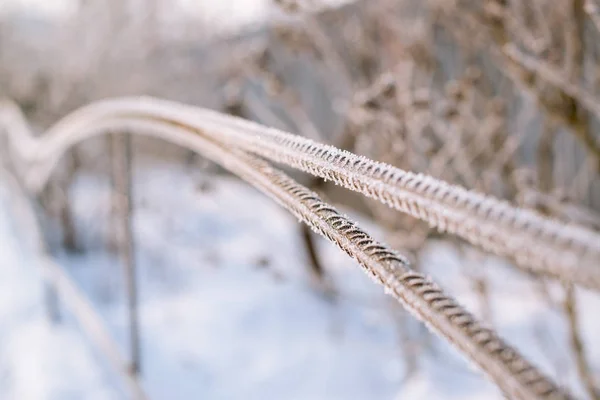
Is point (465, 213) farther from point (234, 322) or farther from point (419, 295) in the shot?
point (234, 322)

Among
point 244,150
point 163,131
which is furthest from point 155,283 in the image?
point 244,150

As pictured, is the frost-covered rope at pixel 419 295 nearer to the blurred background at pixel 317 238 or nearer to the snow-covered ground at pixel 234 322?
the blurred background at pixel 317 238

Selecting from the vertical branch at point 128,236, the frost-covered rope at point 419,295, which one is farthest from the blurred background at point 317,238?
the frost-covered rope at point 419,295

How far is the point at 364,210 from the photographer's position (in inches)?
260

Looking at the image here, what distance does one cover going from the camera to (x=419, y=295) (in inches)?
20.2

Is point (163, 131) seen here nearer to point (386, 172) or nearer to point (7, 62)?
point (386, 172)

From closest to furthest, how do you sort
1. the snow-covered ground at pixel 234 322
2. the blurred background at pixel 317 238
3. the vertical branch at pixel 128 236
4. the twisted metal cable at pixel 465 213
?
the twisted metal cable at pixel 465 213 → the vertical branch at pixel 128 236 → the blurred background at pixel 317 238 → the snow-covered ground at pixel 234 322

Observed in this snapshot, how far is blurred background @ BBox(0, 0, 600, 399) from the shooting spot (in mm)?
2020

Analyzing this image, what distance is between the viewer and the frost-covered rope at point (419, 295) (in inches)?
16.6

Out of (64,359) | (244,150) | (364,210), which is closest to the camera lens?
(244,150)

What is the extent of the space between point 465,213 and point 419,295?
0.33 feet

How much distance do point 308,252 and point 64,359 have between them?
221 cm

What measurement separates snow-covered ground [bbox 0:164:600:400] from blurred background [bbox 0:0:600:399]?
17 millimetres

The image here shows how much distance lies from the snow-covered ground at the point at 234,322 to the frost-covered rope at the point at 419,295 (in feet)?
4.72
